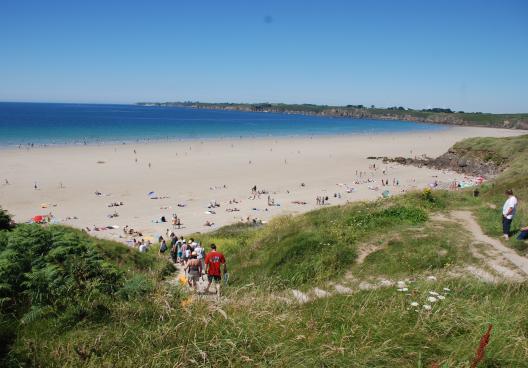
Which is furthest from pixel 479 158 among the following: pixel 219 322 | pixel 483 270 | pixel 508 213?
pixel 219 322

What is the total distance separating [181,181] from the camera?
37625mm

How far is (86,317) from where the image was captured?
388 centimetres

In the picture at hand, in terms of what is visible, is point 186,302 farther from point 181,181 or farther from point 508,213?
point 181,181

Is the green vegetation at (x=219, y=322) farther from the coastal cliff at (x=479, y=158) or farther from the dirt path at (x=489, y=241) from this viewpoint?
the coastal cliff at (x=479, y=158)

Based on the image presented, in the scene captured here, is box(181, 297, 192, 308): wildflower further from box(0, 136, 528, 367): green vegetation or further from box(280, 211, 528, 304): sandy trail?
box(280, 211, 528, 304): sandy trail

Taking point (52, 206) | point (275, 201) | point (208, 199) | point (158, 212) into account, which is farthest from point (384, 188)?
point (52, 206)

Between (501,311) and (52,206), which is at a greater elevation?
(501,311)

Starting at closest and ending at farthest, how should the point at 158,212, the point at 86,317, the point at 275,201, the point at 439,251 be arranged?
the point at 86,317 → the point at 439,251 → the point at 158,212 → the point at 275,201

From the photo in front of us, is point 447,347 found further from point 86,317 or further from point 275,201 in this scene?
point 275,201

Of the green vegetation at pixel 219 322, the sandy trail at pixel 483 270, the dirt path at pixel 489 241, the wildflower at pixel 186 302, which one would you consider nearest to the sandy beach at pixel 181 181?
the dirt path at pixel 489 241

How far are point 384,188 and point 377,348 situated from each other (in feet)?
115

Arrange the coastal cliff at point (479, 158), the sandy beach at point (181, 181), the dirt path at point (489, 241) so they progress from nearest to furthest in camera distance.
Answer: the dirt path at point (489, 241) → the sandy beach at point (181, 181) → the coastal cliff at point (479, 158)

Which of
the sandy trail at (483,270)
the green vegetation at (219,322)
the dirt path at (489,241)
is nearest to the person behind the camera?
the green vegetation at (219,322)

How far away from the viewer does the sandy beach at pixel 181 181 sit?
26688mm
